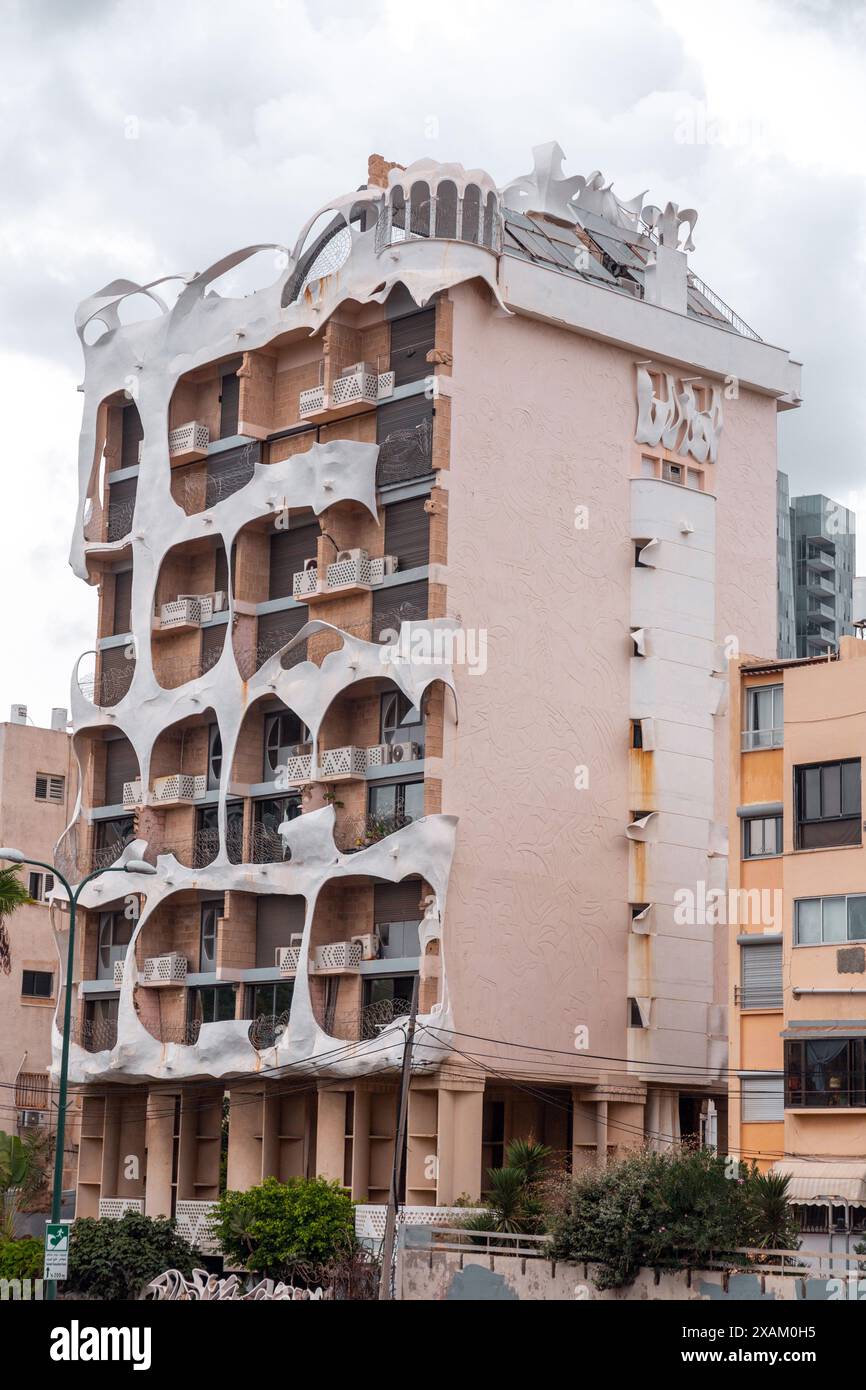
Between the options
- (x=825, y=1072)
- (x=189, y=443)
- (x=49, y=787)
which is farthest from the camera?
(x=49, y=787)

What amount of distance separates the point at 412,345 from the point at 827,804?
64.6 feet

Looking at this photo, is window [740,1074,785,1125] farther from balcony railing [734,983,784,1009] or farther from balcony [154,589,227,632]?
balcony [154,589,227,632]

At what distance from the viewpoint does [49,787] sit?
84.2m

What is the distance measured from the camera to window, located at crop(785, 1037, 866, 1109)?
47.1 m

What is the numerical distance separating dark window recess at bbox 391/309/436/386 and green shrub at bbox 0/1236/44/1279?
26.1m

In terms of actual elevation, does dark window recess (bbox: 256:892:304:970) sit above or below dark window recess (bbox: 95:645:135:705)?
below

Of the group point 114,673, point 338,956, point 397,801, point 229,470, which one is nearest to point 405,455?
point 229,470

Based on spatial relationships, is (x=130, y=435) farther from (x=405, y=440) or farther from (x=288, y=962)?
(x=288, y=962)

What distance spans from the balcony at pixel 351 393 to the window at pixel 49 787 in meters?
27.4

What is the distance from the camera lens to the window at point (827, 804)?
48.4 meters

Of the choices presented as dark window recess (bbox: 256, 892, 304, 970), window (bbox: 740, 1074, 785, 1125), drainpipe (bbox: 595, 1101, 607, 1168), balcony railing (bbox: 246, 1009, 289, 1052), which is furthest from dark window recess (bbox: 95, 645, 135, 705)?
window (bbox: 740, 1074, 785, 1125)

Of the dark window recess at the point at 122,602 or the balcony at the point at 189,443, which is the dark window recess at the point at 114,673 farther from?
the balcony at the point at 189,443

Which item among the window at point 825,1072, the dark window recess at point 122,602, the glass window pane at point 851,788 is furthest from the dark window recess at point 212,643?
the window at point 825,1072
